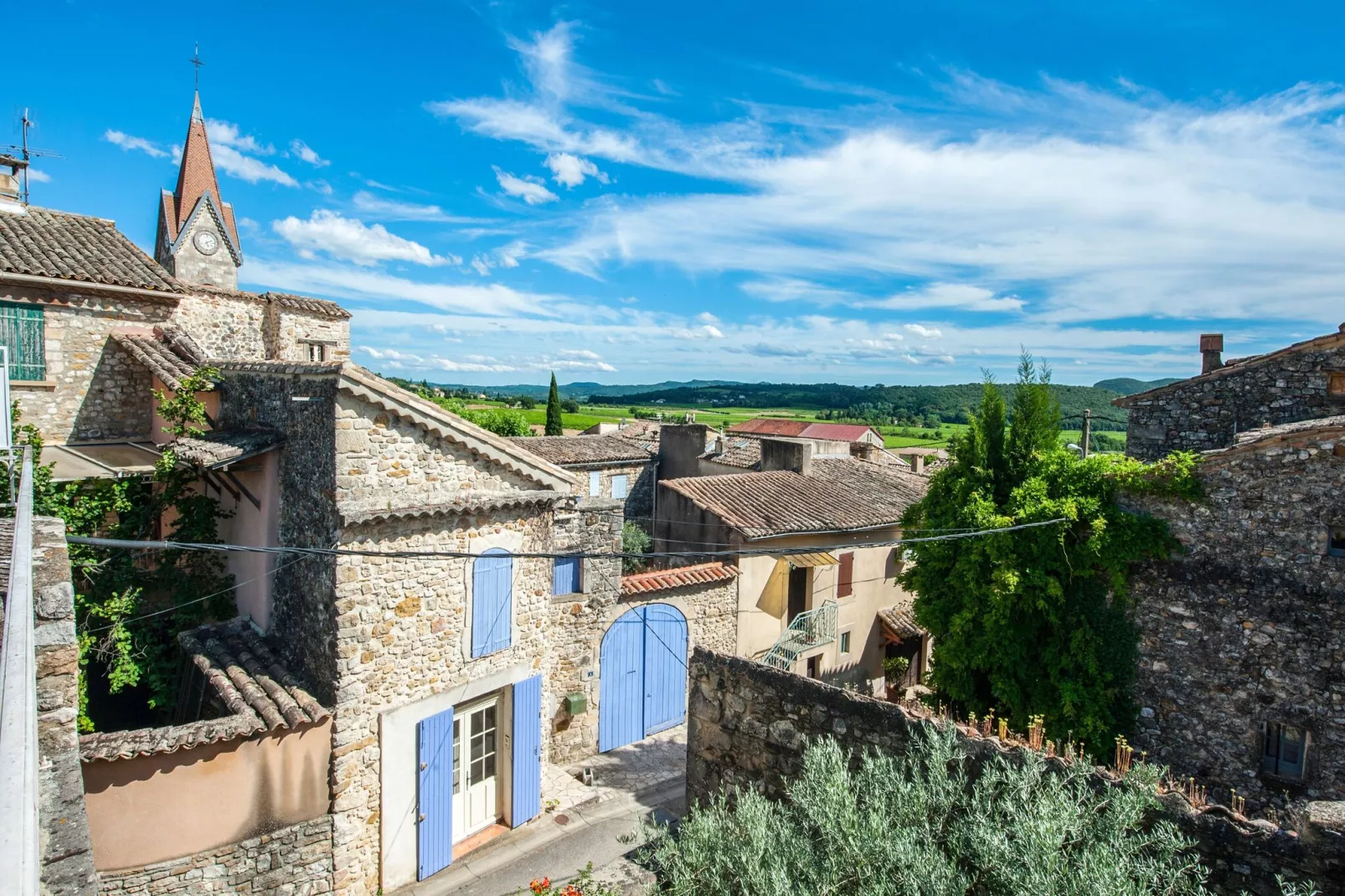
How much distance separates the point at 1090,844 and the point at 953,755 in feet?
4.98

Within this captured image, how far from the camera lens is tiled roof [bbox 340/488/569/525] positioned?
9141 mm

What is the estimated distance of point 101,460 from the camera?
34.6ft

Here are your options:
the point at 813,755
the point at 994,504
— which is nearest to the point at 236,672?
the point at 813,755

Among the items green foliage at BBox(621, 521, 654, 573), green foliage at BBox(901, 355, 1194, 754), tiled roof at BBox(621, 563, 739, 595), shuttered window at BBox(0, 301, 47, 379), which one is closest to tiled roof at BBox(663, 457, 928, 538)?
tiled roof at BBox(621, 563, 739, 595)

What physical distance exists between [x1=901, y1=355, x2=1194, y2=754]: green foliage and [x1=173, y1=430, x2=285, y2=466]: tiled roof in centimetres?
1017

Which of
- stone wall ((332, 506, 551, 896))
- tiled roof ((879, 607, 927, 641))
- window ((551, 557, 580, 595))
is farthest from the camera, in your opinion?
tiled roof ((879, 607, 927, 641))

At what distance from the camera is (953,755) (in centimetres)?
643

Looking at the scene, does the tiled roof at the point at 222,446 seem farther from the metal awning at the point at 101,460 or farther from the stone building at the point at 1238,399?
the stone building at the point at 1238,399

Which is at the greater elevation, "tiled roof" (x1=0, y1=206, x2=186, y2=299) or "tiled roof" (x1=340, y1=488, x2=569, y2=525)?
"tiled roof" (x1=0, y1=206, x2=186, y2=299)

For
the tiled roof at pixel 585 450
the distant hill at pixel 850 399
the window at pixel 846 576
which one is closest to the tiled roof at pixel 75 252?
the window at pixel 846 576

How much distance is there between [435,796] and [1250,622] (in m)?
11.2

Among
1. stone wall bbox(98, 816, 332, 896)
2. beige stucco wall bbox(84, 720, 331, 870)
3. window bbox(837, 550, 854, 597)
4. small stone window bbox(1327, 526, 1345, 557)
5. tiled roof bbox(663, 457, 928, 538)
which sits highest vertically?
small stone window bbox(1327, 526, 1345, 557)

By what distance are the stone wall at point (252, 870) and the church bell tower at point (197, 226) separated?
21.5 m

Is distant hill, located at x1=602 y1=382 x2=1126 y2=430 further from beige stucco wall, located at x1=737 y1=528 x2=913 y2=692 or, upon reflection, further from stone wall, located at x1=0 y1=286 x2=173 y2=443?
stone wall, located at x1=0 y1=286 x2=173 y2=443
